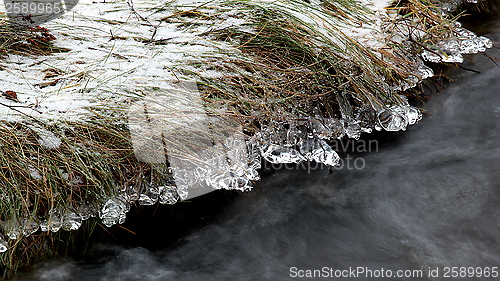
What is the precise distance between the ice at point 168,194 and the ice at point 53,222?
0.61 m

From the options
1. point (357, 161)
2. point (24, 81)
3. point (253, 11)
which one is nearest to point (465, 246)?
point (357, 161)

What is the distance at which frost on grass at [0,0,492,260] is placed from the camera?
2.71m

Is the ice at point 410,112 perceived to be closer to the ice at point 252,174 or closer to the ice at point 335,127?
the ice at point 335,127

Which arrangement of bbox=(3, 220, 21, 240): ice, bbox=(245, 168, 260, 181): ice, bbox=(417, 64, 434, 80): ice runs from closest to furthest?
bbox=(3, 220, 21, 240): ice, bbox=(245, 168, 260, 181): ice, bbox=(417, 64, 434, 80): ice

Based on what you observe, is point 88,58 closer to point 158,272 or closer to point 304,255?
point 158,272

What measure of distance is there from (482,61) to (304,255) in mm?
2577

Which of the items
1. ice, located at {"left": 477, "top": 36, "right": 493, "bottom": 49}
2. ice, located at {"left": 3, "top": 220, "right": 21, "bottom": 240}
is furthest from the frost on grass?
ice, located at {"left": 477, "top": 36, "right": 493, "bottom": 49}

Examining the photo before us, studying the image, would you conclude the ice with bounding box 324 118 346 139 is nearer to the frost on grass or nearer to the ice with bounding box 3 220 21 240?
the frost on grass

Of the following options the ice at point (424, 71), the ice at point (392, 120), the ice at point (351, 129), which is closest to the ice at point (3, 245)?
the ice at point (351, 129)

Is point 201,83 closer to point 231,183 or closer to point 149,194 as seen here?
point 231,183

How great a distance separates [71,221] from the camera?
2645 millimetres

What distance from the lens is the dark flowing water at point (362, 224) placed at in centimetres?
255

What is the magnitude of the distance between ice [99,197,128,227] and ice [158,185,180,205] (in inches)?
9.2

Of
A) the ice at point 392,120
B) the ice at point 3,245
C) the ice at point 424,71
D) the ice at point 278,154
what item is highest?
the ice at point 424,71
